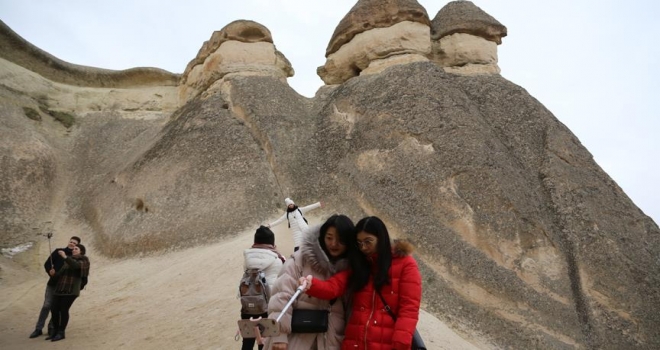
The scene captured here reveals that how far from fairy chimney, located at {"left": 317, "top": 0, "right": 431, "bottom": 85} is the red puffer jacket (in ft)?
34.2

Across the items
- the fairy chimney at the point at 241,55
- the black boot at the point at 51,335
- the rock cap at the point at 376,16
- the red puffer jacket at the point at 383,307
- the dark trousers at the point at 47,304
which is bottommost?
the black boot at the point at 51,335

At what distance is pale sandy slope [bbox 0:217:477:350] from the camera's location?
5855 millimetres

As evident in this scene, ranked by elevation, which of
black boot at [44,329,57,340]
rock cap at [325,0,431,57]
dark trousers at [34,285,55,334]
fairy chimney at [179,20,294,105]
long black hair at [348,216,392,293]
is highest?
rock cap at [325,0,431,57]

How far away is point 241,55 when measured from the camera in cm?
1410

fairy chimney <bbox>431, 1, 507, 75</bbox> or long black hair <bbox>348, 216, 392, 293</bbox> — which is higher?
fairy chimney <bbox>431, 1, 507, 75</bbox>

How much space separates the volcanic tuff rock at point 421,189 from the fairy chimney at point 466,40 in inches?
51.8

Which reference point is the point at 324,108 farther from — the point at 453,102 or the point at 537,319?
the point at 537,319

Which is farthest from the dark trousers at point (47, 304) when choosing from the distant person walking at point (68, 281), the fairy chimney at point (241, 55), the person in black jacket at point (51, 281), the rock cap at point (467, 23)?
the rock cap at point (467, 23)

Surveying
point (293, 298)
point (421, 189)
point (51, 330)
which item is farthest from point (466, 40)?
point (293, 298)

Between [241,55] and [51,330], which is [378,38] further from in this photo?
[51,330]

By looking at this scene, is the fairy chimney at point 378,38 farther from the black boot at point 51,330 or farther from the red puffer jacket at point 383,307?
the red puffer jacket at point 383,307

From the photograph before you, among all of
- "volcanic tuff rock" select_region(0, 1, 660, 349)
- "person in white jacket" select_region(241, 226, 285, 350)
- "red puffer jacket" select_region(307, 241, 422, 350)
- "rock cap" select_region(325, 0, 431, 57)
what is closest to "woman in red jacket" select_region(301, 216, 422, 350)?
"red puffer jacket" select_region(307, 241, 422, 350)

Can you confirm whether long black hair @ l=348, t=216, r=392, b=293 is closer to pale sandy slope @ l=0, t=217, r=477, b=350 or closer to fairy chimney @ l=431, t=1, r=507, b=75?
pale sandy slope @ l=0, t=217, r=477, b=350

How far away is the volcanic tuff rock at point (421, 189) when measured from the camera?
748 centimetres
